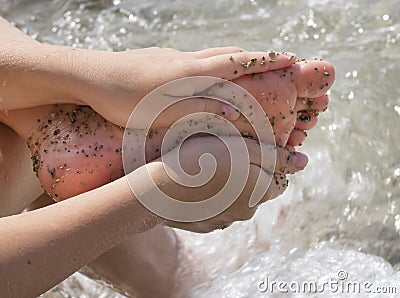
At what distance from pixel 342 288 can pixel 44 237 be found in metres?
0.68

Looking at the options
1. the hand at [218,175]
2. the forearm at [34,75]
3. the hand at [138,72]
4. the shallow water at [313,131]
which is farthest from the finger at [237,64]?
the shallow water at [313,131]

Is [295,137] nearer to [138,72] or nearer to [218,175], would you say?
[218,175]

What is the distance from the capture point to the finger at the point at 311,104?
44.6 inches

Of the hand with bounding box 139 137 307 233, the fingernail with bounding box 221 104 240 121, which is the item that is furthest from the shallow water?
the fingernail with bounding box 221 104 240 121

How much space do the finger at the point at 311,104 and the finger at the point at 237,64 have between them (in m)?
0.08

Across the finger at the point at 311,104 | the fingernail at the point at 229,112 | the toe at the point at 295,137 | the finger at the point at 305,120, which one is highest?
the fingernail at the point at 229,112

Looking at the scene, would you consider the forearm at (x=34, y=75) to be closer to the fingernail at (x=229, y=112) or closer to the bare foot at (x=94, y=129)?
the bare foot at (x=94, y=129)

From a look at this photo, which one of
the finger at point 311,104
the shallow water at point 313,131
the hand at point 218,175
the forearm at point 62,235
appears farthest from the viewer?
the shallow water at point 313,131

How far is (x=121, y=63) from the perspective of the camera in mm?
1070

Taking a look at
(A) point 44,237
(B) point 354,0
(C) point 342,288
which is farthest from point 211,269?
(B) point 354,0

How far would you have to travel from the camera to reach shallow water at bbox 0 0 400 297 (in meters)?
1.48

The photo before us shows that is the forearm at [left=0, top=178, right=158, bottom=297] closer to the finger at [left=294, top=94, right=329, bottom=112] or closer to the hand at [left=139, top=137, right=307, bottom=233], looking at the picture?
the hand at [left=139, top=137, right=307, bottom=233]

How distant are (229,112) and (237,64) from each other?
0.08 metres

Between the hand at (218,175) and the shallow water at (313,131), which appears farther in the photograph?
the shallow water at (313,131)
